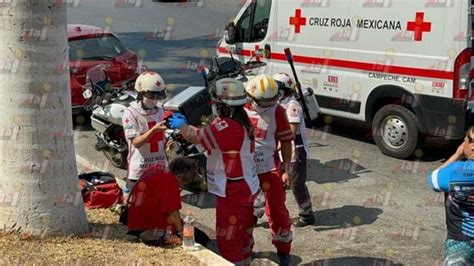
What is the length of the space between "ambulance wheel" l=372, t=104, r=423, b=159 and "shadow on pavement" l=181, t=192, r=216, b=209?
2.88 meters

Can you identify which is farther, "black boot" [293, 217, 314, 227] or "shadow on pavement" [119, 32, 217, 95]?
"shadow on pavement" [119, 32, 217, 95]

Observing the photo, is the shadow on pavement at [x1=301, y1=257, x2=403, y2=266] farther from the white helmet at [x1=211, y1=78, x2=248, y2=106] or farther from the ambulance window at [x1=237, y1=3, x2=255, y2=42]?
the ambulance window at [x1=237, y1=3, x2=255, y2=42]

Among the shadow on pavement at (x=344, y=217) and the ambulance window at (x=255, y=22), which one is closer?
the shadow on pavement at (x=344, y=217)

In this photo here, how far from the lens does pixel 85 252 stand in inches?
217

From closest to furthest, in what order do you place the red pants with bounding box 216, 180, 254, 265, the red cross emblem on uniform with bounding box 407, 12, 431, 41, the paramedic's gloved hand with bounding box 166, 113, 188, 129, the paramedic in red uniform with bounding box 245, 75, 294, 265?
the red pants with bounding box 216, 180, 254, 265
the paramedic in red uniform with bounding box 245, 75, 294, 265
the paramedic's gloved hand with bounding box 166, 113, 188, 129
the red cross emblem on uniform with bounding box 407, 12, 431, 41

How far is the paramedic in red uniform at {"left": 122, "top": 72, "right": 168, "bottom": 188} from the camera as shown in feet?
20.0

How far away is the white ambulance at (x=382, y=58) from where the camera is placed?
8758 mm

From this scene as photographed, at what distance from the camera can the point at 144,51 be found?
784 inches

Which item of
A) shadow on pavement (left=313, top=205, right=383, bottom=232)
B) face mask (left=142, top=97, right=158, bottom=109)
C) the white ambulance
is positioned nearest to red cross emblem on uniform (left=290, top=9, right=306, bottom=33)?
the white ambulance

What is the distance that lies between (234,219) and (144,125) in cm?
127

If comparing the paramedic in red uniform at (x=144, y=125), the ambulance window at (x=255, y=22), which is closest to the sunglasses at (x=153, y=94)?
the paramedic in red uniform at (x=144, y=125)

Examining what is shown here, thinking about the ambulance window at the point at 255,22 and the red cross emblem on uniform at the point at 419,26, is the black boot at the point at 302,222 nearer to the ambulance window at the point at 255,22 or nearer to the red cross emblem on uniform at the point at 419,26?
the red cross emblem on uniform at the point at 419,26

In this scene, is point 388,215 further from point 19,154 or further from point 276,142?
point 19,154

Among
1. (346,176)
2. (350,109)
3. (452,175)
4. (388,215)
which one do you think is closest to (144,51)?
(350,109)
